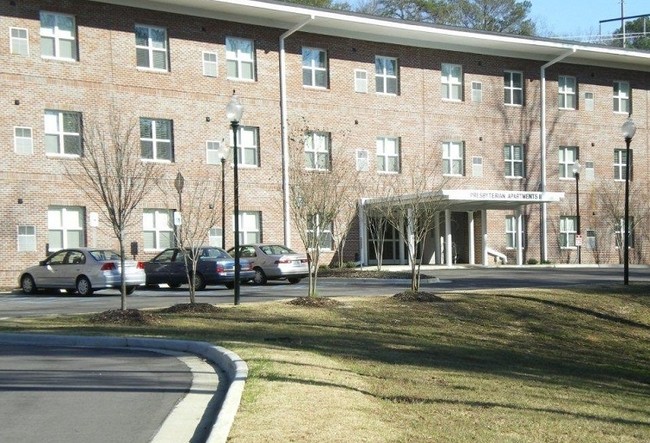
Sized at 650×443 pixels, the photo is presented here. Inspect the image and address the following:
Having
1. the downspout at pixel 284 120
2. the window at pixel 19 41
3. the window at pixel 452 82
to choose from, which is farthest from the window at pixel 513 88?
the window at pixel 19 41

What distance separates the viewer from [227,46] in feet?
123

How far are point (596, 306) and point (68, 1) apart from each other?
21598 millimetres

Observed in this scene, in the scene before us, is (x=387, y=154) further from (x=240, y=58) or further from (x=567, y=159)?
(x=567, y=159)

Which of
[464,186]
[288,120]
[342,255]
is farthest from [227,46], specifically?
[464,186]

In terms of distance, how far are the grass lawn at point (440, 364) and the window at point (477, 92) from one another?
62.2ft

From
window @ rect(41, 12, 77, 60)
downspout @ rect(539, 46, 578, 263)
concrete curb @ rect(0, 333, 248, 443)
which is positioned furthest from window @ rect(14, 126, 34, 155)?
downspout @ rect(539, 46, 578, 263)

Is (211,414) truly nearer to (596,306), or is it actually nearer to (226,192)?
(596,306)

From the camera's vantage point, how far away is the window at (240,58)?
37.6m

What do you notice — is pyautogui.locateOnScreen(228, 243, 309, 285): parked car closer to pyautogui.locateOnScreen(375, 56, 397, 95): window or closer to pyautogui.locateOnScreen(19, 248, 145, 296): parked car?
pyautogui.locateOnScreen(19, 248, 145, 296): parked car

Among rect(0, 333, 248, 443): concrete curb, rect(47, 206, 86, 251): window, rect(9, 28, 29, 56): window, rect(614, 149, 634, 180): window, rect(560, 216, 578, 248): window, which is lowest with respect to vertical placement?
rect(0, 333, 248, 443): concrete curb

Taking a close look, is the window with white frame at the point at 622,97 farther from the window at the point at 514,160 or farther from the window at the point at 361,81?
the window at the point at 361,81

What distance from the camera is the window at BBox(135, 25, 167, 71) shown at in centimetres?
3531

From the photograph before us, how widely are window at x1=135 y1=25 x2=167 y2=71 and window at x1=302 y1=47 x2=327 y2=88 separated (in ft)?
21.1

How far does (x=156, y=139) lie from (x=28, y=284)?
9.08 meters
